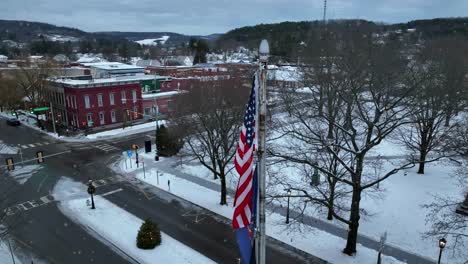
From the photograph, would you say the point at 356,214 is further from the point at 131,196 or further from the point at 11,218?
the point at 11,218

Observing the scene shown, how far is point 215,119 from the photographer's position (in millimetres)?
21875

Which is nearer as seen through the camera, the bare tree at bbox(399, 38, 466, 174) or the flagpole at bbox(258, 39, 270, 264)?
the flagpole at bbox(258, 39, 270, 264)

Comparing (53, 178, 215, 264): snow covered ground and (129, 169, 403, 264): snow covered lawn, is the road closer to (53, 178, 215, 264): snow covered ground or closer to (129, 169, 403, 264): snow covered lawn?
(53, 178, 215, 264): snow covered ground

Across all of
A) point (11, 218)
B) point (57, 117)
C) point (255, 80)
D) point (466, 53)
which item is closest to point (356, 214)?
point (255, 80)

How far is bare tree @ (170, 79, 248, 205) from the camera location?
21531mm

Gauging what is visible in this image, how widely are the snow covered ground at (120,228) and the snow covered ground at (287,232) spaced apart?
13.4 ft

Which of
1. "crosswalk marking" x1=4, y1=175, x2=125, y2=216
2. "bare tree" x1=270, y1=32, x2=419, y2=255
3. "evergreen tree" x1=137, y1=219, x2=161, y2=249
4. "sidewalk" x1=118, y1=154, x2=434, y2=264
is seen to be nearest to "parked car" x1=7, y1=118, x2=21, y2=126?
"crosswalk marking" x1=4, y1=175, x2=125, y2=216

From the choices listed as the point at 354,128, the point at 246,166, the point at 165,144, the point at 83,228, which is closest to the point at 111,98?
the point at 165,144

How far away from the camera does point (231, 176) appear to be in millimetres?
26703

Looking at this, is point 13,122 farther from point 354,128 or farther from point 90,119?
point 354,128

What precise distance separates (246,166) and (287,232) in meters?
12.0

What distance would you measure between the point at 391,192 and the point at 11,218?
23814 mm

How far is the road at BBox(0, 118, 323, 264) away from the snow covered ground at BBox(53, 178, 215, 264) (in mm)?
391

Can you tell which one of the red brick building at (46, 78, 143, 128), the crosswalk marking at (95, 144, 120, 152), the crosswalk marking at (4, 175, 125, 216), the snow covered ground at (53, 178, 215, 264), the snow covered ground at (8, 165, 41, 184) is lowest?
the snow covered ground at (8, 165, 41, 184)
